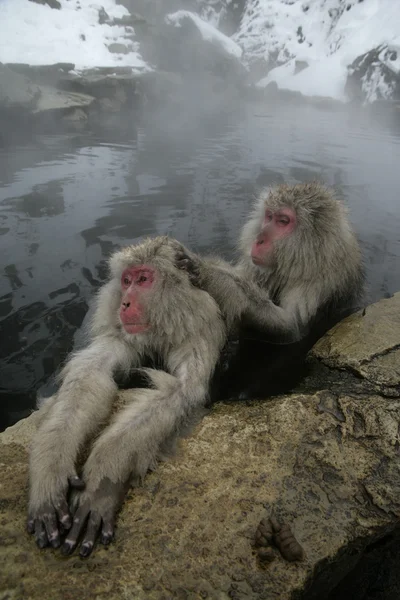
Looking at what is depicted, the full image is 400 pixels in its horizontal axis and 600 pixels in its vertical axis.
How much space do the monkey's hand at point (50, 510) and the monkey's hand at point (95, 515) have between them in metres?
0.04

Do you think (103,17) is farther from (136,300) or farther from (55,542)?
(55,542)

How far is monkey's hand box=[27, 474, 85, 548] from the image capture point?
181cm

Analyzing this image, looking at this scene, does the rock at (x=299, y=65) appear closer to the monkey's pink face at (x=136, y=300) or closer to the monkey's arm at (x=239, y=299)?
the monkey's arm at (x=239, y=299)

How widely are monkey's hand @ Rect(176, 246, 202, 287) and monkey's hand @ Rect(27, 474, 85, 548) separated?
4.48 feet

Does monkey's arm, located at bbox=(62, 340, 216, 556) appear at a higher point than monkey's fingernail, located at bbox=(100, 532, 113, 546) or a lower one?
higher

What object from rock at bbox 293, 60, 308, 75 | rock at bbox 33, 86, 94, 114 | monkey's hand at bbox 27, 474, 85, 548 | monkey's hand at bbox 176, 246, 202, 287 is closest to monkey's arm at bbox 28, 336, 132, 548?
monkey's hand at bbox 27, 474, 85, 548

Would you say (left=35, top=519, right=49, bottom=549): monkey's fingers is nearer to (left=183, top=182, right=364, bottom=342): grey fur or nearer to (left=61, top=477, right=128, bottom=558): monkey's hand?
(left=61, top=477, right=128, bottom=558): monkey's hand

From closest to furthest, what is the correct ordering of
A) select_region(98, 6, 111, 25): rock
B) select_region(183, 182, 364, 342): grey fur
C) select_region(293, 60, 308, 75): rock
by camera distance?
select_region(183, 182, 364, 342): grey fur < select_region(98, 6, 111, 25): rock < select_region(293, 60, 308, 75): rock

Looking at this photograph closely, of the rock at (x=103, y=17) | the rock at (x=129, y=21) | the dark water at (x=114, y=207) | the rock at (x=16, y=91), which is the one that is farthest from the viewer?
the rock at (x=129, y=21)

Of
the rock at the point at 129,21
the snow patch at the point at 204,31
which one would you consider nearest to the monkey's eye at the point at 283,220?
the rock at the point at 129,21

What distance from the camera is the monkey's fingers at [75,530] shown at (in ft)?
5.85

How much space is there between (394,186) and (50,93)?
1107 cm

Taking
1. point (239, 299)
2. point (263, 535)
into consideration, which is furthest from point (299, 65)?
point (263, 535)

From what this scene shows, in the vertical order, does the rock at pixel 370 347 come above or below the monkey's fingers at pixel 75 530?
above
